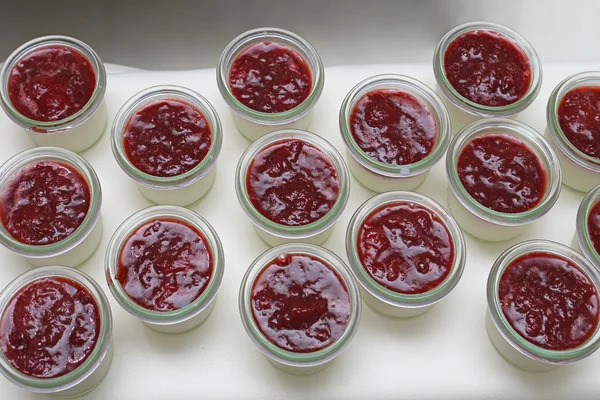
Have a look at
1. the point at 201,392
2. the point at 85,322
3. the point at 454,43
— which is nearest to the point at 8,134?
the point at 85,322

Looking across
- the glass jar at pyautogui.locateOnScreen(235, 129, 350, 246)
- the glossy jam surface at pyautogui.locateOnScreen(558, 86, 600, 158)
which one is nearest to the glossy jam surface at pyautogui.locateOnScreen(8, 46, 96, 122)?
the glass jar at pyautogui.locateOnScreen(235, 129, 350, 246)

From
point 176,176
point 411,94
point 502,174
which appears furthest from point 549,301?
point 176,176

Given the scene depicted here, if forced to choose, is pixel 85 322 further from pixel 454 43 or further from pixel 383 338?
pixel 454 43

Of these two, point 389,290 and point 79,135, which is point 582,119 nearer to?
point 389,290

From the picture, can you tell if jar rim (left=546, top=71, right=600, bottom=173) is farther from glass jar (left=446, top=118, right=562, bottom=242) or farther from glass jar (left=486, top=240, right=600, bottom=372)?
glass jar (left=486, top=240, right=600, bottom=372)

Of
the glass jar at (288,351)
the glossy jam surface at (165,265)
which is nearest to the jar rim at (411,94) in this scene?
the glass jar at (288,351)

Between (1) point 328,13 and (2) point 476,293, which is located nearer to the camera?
(2) point 476,293
